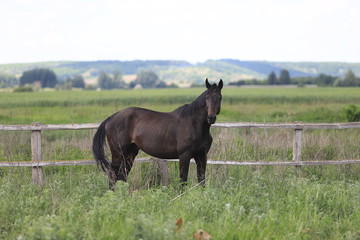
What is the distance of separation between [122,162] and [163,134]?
89 cm

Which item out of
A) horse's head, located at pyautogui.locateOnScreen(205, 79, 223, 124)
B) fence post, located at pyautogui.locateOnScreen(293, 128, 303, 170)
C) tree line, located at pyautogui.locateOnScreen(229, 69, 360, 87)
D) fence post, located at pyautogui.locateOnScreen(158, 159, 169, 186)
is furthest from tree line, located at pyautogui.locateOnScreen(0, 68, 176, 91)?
horse's head, located at pyautogui.locateOnScreen(205, 79, 223, 124)

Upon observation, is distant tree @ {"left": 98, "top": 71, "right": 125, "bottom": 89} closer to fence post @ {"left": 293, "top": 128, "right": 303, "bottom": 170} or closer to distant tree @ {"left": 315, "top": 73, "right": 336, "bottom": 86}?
distant tree @ {"left": 315, "top": 73, "right": 336, "bottom": 86}

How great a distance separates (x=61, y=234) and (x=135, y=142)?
341 cm

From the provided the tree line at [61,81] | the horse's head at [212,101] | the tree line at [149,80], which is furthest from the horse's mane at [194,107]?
the tree line at [149,80]

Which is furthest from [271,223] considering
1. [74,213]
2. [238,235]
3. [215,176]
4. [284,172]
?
[284,172]

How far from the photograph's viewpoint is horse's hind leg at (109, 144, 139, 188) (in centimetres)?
742

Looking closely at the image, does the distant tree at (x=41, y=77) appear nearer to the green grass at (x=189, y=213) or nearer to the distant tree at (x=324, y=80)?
the distant tree at (x=324, y=80)

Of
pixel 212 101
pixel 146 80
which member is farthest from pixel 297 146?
pixel 146 80

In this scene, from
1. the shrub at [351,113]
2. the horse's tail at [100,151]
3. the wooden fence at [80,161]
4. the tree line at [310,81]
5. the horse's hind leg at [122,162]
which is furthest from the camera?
the tree line at [310,81]

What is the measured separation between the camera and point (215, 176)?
25.5 ft

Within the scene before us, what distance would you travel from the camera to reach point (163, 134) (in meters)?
7.11

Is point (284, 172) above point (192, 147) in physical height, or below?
below

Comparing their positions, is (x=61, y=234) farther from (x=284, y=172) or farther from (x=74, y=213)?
(x=284, y=172)

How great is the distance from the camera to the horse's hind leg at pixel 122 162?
7.42m
